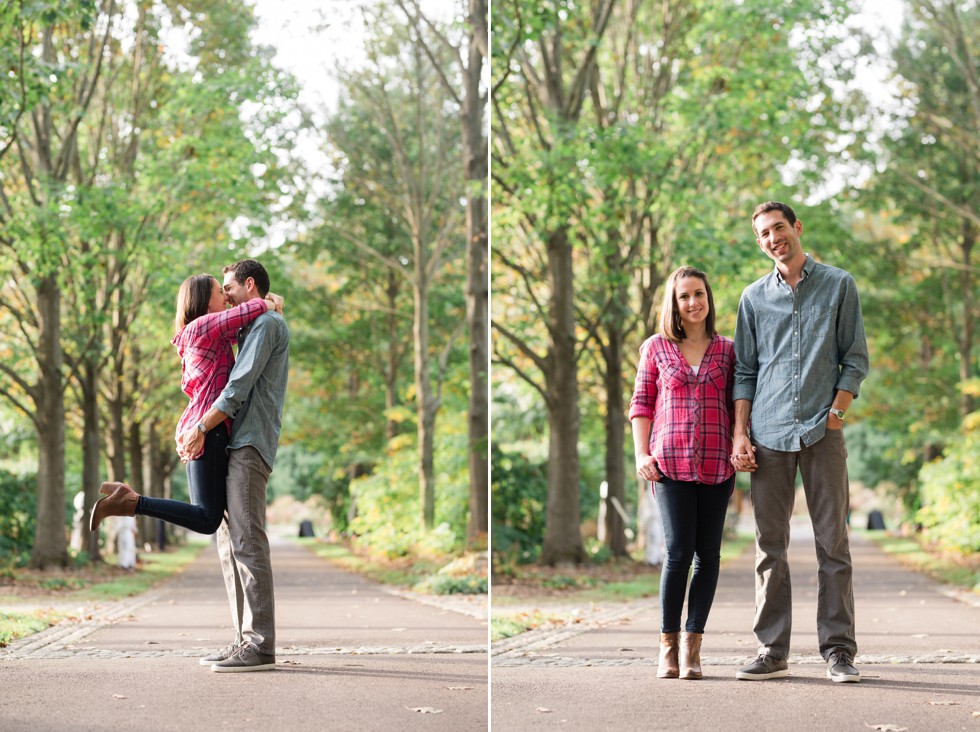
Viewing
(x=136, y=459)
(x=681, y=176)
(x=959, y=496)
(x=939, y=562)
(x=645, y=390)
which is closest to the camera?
(x=645, y=390)

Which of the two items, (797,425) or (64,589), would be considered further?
(64,589)

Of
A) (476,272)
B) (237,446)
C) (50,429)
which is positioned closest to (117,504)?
(237,446)

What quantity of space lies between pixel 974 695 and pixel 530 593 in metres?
5.95

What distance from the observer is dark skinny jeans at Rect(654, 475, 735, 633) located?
4.13m

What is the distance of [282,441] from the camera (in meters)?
5.31

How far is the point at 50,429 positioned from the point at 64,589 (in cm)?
179

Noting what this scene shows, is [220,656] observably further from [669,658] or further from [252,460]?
[669,658]

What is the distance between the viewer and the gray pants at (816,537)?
4121 millimetres

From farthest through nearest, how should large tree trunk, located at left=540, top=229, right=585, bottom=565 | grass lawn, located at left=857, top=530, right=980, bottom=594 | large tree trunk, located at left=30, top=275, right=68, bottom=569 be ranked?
1. large tree trunk, located at left=540, top=229, right=585, bottom=565
2. grass lawn, located at left=857, top=530, right=980, bottom=594
3. large tree trunk, located at left=30, top=275, right=68, bottom=569

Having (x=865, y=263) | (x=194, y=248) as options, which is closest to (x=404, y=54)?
(x=194, y=248)

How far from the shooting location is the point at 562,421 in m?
11.8

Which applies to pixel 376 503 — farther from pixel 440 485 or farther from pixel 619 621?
pixel 619 621

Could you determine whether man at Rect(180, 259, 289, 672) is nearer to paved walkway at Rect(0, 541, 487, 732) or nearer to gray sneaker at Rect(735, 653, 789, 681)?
paved walkway at Rect(0, 541, 487, 732)

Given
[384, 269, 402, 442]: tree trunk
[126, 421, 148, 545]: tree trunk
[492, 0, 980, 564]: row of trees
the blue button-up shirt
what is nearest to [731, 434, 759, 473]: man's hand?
the blue button-up shirt
